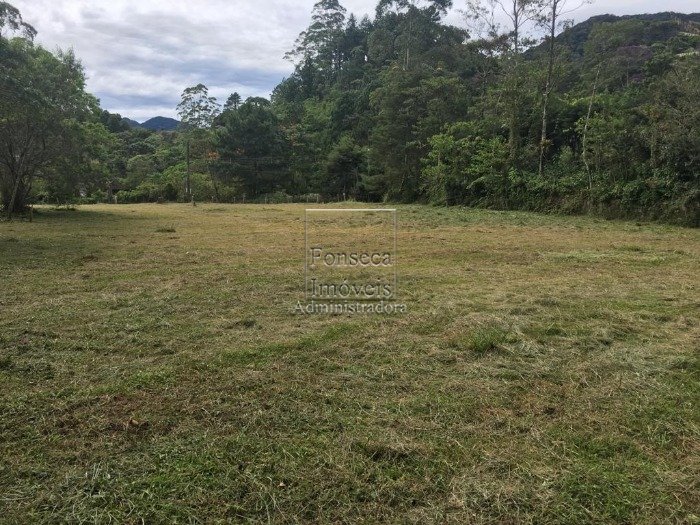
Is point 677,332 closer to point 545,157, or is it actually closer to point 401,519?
point 401,519

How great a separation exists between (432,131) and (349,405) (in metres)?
25.4

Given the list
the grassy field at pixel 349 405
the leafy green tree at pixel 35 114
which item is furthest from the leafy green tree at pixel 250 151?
the grassy field at pixel 349 405

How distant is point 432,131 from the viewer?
26.3m

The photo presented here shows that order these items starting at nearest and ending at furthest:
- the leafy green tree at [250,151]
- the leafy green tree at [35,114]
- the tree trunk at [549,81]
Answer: the leafy green tree at [35,114] → the tree trunk at [549,81] → the leafy green tree at [250,151]

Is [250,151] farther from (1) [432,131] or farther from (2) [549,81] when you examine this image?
(2) [549,81]

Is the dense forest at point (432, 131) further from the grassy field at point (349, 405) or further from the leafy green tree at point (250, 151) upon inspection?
the grassy field at point (349, 405)

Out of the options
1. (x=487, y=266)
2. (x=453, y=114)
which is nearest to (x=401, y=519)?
(x=487, y=266)

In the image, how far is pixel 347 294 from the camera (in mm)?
5578

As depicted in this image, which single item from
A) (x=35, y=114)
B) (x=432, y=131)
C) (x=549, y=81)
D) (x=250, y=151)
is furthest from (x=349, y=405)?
(x=250, y=151)

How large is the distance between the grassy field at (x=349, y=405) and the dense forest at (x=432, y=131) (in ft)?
28.1

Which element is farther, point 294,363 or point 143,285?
point 143,285

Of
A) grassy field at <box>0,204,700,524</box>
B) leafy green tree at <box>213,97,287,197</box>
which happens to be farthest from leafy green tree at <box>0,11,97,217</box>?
leafy green tree at <box>213,97,287,197</box>

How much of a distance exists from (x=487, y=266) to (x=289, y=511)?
237 inches

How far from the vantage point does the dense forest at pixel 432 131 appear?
14.2 meters
